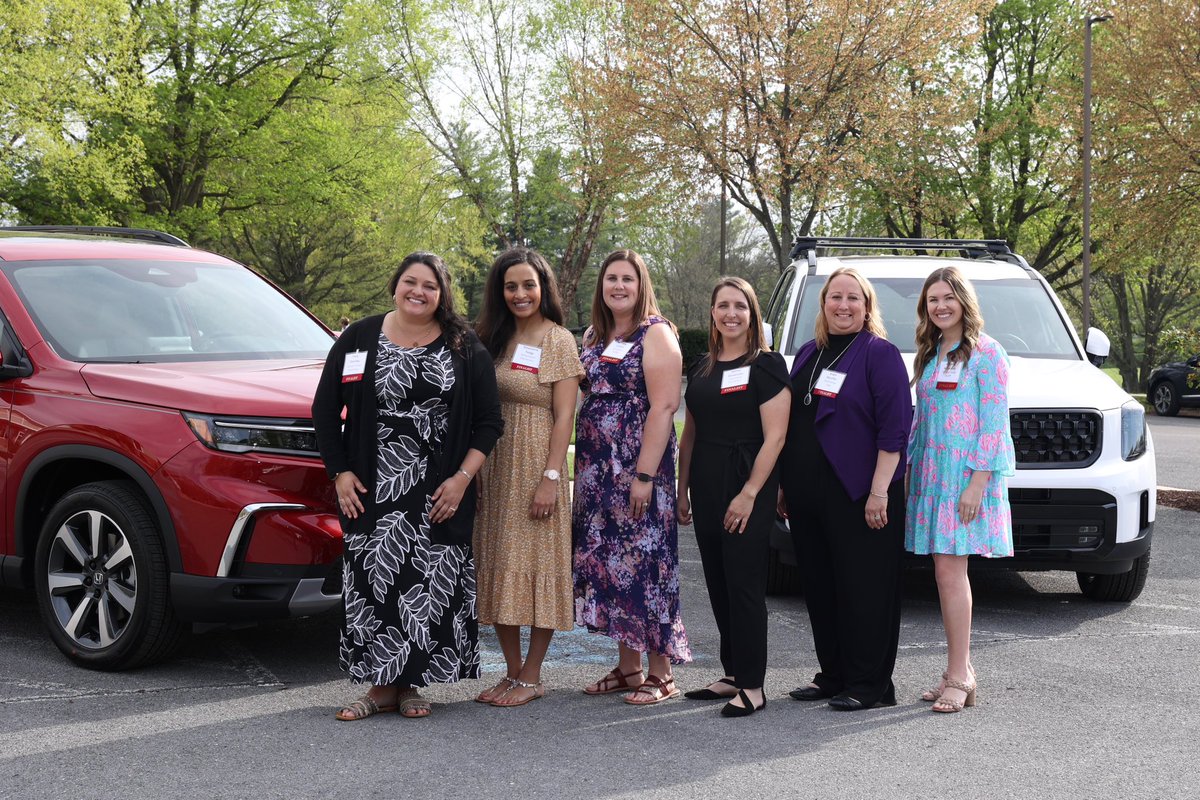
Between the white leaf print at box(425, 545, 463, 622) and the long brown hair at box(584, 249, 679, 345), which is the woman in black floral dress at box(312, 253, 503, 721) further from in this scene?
the long brown hair at box(584, 249, 679, 345)

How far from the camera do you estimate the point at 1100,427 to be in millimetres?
6359

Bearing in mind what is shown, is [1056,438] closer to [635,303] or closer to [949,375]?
[949,375]

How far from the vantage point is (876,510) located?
15.9 feet

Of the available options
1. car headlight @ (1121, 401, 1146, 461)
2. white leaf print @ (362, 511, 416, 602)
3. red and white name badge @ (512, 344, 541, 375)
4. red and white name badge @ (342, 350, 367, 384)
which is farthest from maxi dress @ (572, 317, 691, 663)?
car headlight @ (1121, 401, 1146, 461)

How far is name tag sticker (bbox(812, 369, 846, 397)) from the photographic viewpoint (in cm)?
490

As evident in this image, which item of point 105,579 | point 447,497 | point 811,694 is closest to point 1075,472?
point 811,694

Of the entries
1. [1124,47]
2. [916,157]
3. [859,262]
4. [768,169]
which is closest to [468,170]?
[916,157]

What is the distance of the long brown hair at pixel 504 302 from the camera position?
16.4ft

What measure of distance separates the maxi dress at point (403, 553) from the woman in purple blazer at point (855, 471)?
1508 millimetres

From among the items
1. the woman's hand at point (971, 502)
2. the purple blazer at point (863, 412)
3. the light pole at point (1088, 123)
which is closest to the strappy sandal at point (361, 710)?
the purple blazer at point (863, 412)

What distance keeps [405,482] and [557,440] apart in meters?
0.64

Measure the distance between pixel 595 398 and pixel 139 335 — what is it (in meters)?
2.40

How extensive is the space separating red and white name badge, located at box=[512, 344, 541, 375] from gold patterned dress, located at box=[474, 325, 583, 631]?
17mm

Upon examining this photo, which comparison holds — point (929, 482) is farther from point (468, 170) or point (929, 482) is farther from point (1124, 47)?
point (468, 170)
